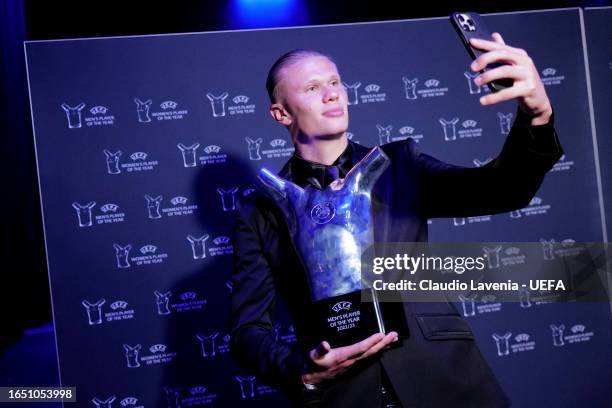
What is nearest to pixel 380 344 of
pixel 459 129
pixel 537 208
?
pixel 459 129

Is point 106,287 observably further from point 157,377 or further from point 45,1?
point 45,1

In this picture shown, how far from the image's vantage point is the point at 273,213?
1.56 m

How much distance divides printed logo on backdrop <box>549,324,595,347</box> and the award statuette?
247cm

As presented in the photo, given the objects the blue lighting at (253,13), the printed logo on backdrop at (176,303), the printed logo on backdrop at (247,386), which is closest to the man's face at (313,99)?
the printed logo on backdrop at (176,303)

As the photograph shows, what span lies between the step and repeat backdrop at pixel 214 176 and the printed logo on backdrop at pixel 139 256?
1 centimetres

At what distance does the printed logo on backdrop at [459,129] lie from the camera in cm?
337

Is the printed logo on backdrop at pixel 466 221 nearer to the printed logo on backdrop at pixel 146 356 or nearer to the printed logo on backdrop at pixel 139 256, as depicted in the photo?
the printed logo on backdrop at pixel 139 256

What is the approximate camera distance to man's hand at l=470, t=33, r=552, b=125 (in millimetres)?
1135

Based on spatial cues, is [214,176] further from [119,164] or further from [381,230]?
[381,230]

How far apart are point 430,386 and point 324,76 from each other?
2.85 feet

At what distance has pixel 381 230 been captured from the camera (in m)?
1.44

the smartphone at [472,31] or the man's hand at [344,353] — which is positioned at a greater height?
the smartphone at [472,31]

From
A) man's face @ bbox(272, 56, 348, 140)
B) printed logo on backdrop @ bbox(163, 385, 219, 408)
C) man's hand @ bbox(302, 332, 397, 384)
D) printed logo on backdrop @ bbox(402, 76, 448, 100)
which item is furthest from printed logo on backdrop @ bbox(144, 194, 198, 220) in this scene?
man's hand @ bbox(302, 332, 397, 384)

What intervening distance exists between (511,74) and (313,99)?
22.4 inches
